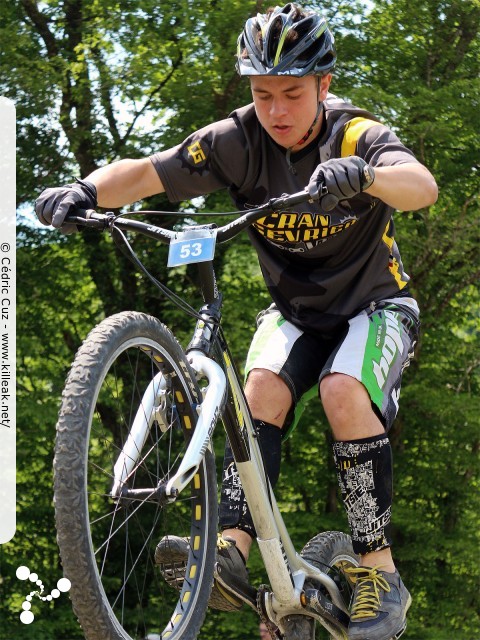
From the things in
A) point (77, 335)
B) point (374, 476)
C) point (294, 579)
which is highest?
point (374, 476)

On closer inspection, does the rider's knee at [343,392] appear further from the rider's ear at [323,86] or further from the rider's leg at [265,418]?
the rider's ear at [323,86]

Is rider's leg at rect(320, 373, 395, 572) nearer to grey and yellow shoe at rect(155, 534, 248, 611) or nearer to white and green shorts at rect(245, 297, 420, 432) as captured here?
white and green shorts at rect(245, 297, 420, 432)

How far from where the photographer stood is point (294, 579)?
3564 mm

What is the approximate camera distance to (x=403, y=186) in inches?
124

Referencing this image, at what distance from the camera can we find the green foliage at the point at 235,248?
10070 mm

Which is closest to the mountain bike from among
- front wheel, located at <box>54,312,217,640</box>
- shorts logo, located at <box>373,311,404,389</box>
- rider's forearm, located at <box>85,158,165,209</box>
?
front wheel, located at <box>54,312,217,640</box>

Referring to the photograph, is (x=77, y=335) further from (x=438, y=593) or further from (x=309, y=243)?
(x=309, y=243)

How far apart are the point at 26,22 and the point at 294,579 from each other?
9.02 meters

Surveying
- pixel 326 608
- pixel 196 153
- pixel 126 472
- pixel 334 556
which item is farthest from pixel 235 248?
pixel 126 472

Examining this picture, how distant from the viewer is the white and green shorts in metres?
3.40

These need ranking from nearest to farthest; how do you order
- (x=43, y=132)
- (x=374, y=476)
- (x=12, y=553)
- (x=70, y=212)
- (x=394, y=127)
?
(x=70, y=212) < (x=374, y=476) < (x=394, y=127) < (x=43, y=132) < (x=12, y=553)

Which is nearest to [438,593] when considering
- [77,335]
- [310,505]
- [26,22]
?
[310,505]

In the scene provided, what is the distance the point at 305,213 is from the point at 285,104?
0.39 m

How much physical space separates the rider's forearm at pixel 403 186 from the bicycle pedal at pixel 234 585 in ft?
3.98
